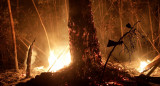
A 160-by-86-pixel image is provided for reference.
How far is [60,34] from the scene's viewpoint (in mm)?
11594

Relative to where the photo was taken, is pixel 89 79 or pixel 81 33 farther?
pixel 81 33

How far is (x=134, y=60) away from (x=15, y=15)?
32.9 feet

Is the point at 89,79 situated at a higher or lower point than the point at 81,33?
lower

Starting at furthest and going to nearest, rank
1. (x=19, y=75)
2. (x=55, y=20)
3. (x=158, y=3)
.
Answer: (x=55, y=20)
(x=158, y=3)
(x=19, y=75)

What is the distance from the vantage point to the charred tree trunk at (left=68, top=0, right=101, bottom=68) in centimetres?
539

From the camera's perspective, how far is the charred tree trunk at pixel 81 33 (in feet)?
17.7

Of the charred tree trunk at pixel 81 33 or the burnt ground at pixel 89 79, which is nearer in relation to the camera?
the burnt ground at pixel 89 79

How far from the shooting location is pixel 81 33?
5.39m

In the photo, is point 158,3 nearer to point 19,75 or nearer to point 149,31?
point 149,31

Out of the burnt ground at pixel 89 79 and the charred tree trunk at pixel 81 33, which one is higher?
the charred tree trunk at pixel 81 33

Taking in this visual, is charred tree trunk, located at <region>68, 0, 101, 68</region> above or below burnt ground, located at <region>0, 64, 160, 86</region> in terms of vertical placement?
above

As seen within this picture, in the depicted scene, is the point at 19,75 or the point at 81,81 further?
the point at 19,75

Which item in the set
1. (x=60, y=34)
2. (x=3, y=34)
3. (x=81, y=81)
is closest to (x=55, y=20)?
(x=60, y=34)

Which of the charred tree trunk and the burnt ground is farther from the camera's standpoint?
the charred tree trunk
